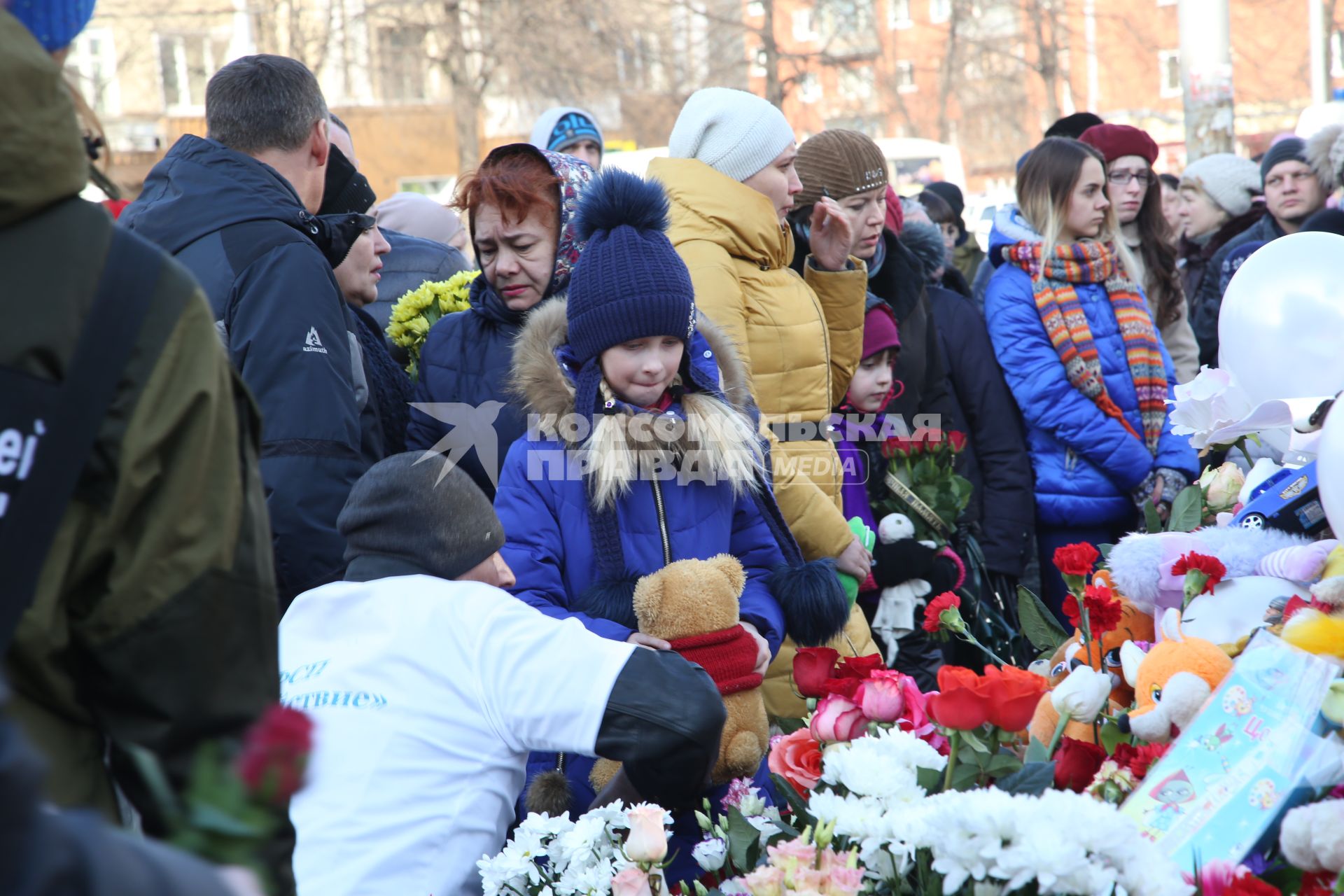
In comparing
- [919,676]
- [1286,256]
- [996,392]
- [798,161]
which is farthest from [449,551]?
[996,392]

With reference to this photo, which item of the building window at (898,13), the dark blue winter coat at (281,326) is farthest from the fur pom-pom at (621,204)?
the building window at (898,13)

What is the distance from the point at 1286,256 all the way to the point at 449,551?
1481 mm

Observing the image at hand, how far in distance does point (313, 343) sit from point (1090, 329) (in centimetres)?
287

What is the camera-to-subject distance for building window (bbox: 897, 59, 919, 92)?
27.3m

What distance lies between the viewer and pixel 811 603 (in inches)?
104

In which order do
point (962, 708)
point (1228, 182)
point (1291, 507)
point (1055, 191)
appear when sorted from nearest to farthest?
point (962, 708), point (1291, 507), point (1055, 191), point (1228, 182)

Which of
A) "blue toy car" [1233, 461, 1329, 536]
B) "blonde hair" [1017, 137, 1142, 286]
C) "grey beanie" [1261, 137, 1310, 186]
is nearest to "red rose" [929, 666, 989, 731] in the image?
"blue toy car" [1233, 461, 1329, 536]

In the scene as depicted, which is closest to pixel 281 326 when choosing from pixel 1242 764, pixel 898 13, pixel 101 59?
pixel 1242 764

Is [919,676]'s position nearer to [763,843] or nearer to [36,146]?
[763,843]

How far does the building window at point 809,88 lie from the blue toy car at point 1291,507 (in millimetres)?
18609

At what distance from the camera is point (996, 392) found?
4.58m

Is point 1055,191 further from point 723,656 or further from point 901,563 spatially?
point 723,656

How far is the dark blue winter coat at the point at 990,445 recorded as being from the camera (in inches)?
179

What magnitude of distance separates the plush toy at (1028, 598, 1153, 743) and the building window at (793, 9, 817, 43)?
2448 centimetres
